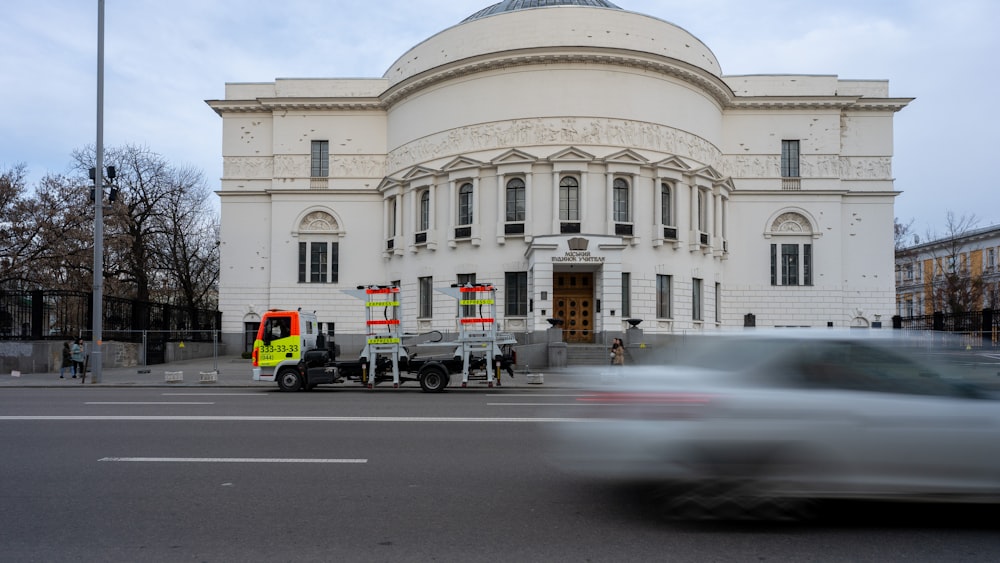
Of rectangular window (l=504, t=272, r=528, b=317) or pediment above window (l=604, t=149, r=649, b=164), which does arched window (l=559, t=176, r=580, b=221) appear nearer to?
pediment above window (l=604, t=149, r=649, b=164)

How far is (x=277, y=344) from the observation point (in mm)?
19750

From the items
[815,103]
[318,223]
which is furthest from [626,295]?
[318,223]

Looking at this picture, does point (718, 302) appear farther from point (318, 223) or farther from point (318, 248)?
point (318, 223)

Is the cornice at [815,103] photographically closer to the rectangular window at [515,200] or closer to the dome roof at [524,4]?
the dome roof at [524,4]

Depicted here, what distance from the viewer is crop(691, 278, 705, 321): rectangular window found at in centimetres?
3703

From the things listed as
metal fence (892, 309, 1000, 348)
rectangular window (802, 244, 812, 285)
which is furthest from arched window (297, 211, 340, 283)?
metal fence (892, 309, 1000, 348)

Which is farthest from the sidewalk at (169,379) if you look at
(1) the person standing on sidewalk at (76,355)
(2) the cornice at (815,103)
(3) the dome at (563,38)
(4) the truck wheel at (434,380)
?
(2) the cornice at (815,103)

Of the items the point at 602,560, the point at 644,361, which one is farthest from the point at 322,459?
the point at 644,361

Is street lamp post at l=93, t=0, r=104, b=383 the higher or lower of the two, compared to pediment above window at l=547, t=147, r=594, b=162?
lower

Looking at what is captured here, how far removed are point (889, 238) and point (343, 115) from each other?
32.0 m

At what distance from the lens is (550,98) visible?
35.2 m

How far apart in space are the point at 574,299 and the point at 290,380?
60.7 feet

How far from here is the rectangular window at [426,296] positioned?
126 feet

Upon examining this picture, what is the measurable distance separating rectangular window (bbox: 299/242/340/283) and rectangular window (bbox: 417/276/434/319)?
6.30 m
